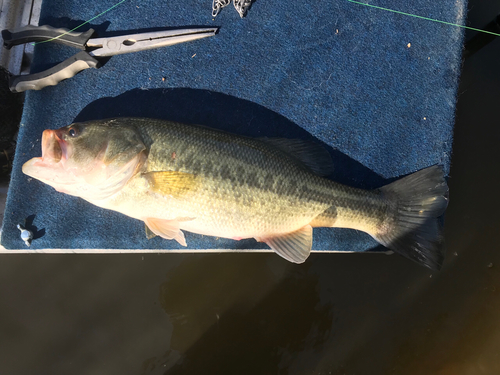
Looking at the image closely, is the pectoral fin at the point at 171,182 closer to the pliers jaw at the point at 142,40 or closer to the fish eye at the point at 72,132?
the fish eye at the point at 72,132

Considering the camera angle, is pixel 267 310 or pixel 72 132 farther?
pixel 267 310

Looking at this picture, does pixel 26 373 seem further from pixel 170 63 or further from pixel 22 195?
pixel 170 63

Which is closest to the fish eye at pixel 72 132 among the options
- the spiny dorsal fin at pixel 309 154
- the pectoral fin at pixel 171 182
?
the pectoral fin at pixel 171 182

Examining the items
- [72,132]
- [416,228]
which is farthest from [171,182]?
[416,228]

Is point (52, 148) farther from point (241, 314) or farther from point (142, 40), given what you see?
point (241, 314)

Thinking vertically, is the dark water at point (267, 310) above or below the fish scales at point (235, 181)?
below

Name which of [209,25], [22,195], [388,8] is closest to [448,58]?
[388,8]

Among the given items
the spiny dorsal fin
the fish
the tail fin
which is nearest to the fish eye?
the fish

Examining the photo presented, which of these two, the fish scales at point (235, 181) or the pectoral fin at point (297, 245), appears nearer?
the fish scales at point (235, 181)
